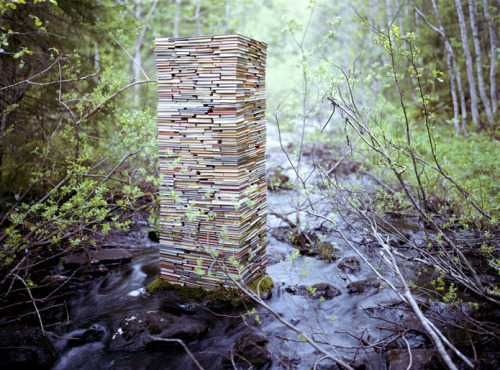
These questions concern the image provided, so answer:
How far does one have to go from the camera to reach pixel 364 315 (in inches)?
193

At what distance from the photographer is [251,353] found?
401cm

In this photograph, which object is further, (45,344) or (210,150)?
(210,150)

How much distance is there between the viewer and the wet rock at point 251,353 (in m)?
3.91

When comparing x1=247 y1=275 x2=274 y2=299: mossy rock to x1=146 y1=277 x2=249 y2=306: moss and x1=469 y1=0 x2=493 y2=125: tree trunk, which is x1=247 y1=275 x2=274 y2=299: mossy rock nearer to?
x1=146 y1=277 x2=249 y2=306: moss

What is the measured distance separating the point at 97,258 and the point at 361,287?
434 cm

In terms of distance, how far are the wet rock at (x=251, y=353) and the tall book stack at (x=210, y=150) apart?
74cm

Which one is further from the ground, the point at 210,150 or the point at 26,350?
the point at 210,150

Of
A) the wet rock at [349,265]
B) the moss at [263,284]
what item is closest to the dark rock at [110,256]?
the moss at [263,284]

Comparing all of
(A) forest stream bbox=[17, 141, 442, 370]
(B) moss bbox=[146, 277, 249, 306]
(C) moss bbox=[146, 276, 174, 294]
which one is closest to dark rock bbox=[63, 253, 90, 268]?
(A) forest stream bbox=[17, 141, 442, 370]

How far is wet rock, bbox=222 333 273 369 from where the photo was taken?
3914 millimetres

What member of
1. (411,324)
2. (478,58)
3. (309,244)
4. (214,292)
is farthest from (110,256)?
(478,58)

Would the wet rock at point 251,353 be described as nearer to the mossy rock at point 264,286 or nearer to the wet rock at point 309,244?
the mossy rock at point 264,286

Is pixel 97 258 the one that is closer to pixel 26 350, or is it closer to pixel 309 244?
pixel 26 350

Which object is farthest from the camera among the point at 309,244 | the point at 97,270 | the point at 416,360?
the point at 309,244
